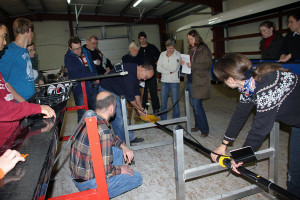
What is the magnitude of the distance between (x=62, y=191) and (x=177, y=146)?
172cm

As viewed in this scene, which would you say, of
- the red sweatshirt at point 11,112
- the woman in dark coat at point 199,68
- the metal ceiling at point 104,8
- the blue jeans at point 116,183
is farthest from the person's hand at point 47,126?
the metal ceiling at point 104,8

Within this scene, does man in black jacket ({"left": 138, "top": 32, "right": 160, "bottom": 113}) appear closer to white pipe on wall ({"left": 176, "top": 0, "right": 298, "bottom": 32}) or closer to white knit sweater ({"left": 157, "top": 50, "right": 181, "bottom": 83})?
white knit sweater ({"left": 157, "top": 50, "right": 181, "bottom": 83})

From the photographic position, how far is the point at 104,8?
12.4 metres

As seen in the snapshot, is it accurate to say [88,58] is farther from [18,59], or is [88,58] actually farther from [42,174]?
[42,174]

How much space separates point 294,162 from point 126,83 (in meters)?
2.06

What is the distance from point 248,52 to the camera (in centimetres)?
809

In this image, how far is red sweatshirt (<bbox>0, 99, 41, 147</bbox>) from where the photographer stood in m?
1.28

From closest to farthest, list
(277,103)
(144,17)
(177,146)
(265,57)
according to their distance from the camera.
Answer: (277,103)
(177,146)
(265,57)
(144,17)

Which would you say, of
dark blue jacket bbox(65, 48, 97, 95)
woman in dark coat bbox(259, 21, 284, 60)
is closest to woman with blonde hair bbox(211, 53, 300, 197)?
dark blue jacket bbox(65, 48, 97, 95)

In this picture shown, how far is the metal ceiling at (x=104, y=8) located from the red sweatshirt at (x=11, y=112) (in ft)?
29.1

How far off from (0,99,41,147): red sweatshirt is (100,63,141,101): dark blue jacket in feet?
5.18

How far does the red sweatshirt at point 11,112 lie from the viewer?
1278 millimetres

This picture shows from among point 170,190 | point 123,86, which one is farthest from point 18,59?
point 170,190

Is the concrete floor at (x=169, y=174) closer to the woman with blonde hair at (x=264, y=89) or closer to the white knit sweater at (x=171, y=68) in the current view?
the woman with blonde hair at (x=264, y=89)
